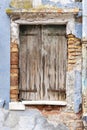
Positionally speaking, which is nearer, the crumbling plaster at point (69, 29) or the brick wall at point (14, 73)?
the crumbling plaster at point (69, 29)

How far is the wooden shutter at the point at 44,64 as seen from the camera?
847 cm

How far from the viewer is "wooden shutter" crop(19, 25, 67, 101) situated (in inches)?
333

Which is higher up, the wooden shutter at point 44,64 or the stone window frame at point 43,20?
the stone window frame at point 43,20

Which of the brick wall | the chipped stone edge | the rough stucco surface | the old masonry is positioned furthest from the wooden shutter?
the rough stucco surface

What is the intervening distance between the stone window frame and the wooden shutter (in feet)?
0.74

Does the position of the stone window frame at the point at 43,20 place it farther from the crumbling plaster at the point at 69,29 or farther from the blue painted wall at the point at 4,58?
the blue painted wall at the point at 4,58

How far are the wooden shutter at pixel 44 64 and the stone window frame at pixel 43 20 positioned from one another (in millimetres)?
225

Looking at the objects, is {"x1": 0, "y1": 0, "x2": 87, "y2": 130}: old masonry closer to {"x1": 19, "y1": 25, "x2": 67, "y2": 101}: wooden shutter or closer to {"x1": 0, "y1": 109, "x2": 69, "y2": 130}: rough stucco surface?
{"x1": 19, "y1": 25, "x2": 67, "y2": 101}: wooden shutter

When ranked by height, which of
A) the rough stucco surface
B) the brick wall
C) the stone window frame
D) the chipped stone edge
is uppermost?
the stone window frame

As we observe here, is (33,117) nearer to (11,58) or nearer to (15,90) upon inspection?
(15,90)

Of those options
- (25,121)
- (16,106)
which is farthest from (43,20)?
(25,121)

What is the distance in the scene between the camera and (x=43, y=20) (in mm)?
8297

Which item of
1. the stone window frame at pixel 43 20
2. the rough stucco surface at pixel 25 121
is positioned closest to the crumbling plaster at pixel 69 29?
the stone window frame at pixel 43 20

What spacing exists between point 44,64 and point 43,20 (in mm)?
962
